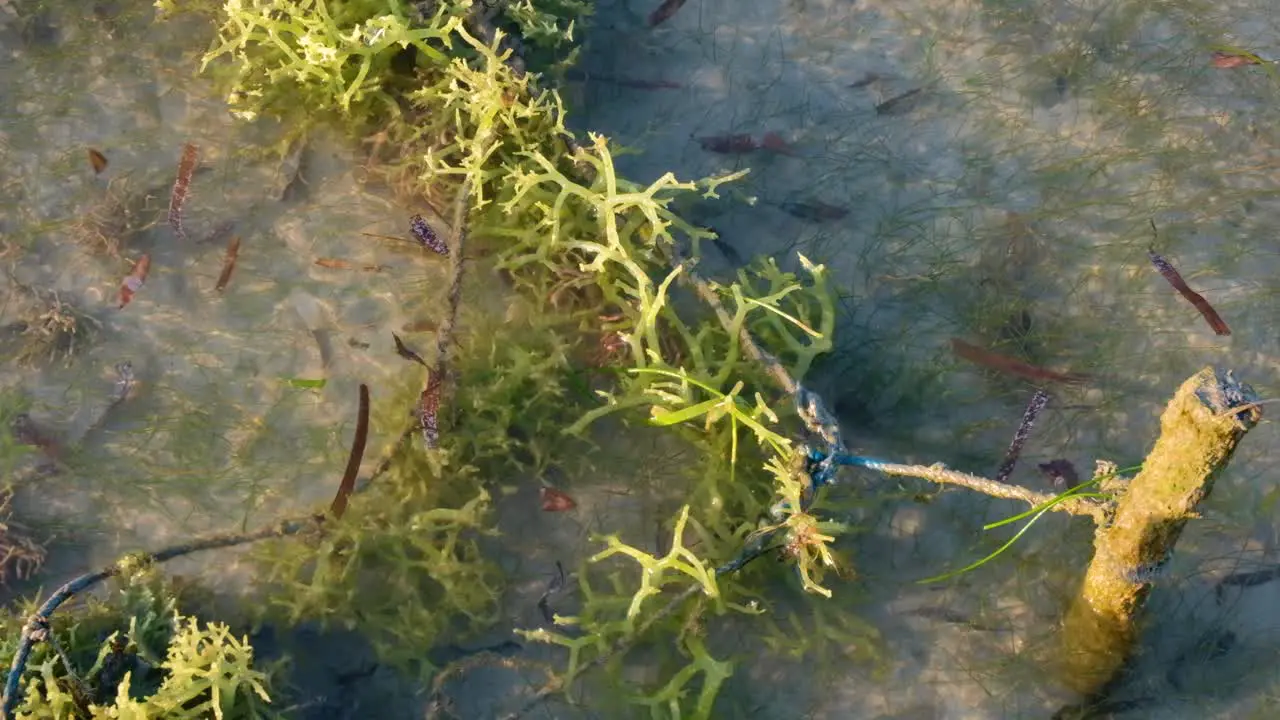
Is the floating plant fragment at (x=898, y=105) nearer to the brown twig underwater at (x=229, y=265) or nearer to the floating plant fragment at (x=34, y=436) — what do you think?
the brown twig underwater at (x=229, y=265)

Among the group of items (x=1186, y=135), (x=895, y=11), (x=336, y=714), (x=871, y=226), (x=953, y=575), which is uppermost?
(x=895, y=11)

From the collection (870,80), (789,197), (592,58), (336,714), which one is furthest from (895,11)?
(336,714)

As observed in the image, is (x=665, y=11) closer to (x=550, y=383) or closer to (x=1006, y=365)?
(x=550, y=383)

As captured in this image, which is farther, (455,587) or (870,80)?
(870,80)

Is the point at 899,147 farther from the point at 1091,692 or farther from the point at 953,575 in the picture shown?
the point at 1091,692

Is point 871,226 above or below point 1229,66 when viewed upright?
below

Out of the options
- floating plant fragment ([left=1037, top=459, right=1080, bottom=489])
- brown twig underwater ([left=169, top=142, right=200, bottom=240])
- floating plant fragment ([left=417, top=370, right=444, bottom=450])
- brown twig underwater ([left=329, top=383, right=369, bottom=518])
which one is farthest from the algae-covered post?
brown twig underwater ([left=169, top=142, right=200, bottom=240])

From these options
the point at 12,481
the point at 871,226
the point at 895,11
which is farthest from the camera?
the point at 895,11
